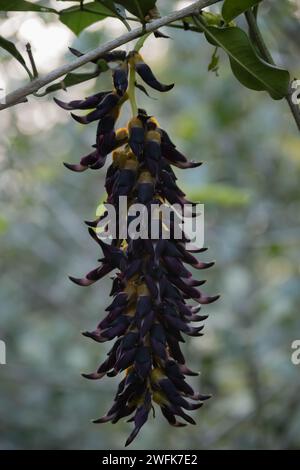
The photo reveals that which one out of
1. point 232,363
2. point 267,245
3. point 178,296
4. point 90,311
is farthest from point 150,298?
point 90,311

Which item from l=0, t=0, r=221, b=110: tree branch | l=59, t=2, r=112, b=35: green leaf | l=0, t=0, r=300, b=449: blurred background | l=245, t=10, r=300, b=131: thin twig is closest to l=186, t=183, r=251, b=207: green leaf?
l=0, t=0, r=300, b=449: blurred background

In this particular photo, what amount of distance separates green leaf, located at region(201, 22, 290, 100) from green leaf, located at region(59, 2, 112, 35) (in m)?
0.17

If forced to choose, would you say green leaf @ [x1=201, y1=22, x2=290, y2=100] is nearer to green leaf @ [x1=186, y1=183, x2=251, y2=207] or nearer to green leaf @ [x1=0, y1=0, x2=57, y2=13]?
green leaf @ [x1=0, y1=0, x2=57, y2=13]

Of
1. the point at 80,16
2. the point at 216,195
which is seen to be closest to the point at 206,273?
the point at 216,195

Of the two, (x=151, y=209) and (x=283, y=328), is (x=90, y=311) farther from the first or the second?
(x=151, y=209)

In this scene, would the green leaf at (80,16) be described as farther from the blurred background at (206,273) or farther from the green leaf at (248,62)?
the blurred background at (206,273)

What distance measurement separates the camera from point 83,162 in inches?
32.4

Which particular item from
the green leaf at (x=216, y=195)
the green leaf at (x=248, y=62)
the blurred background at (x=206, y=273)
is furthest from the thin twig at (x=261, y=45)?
the blurred background at (x=206, y=273)

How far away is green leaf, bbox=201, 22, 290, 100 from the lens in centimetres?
82

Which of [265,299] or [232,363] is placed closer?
[265,299]

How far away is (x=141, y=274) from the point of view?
79 cm

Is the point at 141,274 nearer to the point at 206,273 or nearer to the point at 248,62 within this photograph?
the point at 248,62

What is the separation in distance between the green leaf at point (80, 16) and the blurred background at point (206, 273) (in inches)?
63.0
